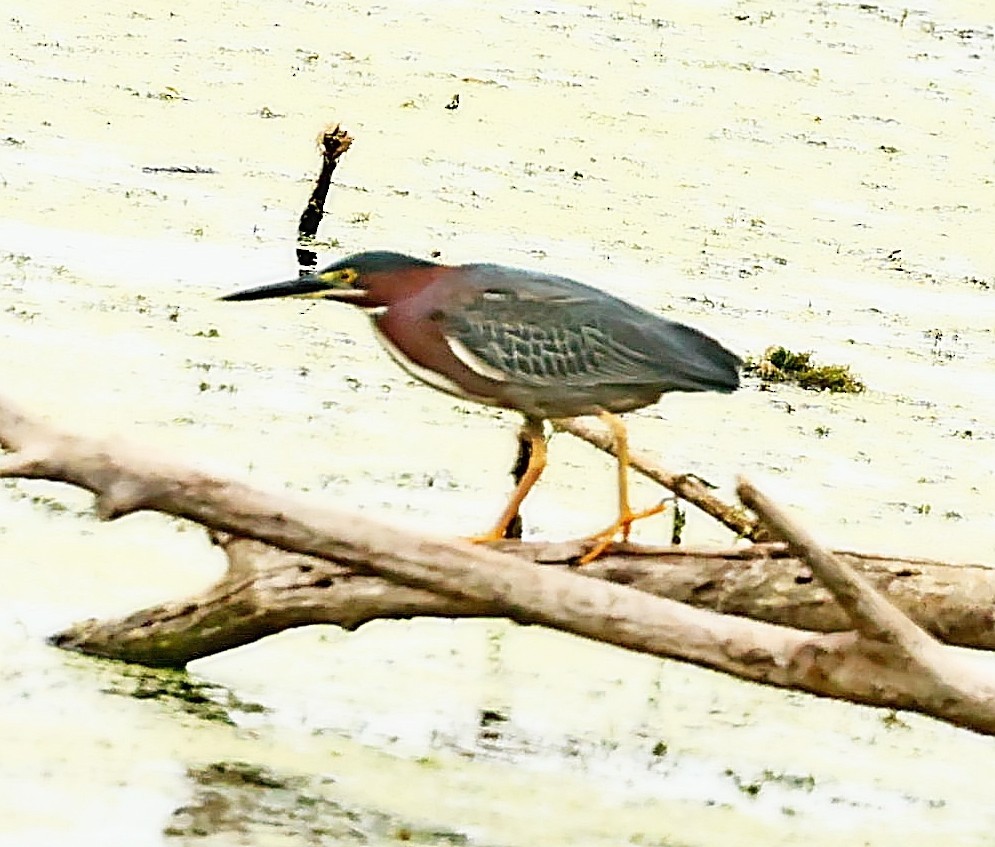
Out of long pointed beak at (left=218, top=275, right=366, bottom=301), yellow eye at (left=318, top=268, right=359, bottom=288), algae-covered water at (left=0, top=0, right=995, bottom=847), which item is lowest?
algae-covered water at (left=0, top=0, right=995, bottom=847)

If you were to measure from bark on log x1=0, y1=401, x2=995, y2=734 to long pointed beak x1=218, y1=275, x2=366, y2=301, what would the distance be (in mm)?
378

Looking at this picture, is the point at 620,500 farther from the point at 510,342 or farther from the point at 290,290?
the point at 290,290

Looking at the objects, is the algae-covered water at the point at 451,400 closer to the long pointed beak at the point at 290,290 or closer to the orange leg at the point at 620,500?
the long pointed beak at the point at 290,290

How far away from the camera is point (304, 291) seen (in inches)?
115

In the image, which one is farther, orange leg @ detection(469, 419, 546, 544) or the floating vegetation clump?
the floating vegetation clump

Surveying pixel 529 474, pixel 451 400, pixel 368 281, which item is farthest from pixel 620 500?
pixel 451 400

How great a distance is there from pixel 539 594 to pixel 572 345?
1.39 feet

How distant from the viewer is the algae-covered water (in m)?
3.16

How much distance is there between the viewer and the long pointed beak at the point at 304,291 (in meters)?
2.89

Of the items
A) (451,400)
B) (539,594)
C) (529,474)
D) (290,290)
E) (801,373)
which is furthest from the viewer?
(801,373)

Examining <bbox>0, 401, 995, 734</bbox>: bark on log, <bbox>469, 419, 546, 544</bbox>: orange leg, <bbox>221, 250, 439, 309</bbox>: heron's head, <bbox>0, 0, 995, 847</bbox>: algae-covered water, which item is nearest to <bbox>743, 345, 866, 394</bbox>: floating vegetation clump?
<bbox>0, 0, 995, 847</bbox>: algae-covered water

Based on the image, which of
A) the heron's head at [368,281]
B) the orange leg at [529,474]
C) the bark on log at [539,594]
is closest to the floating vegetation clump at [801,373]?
the orange leg at [529,474]

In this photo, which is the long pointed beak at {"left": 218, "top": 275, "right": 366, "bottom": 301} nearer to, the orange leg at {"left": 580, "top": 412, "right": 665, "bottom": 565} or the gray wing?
the gray wing

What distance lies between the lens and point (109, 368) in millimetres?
4828
